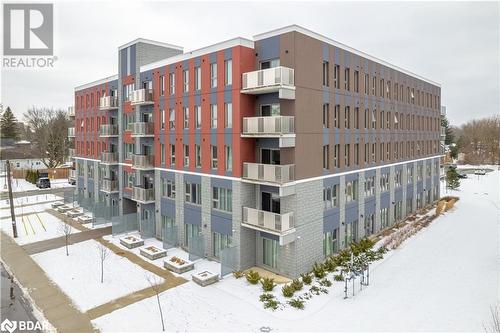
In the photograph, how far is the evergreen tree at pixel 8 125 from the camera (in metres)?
88.1

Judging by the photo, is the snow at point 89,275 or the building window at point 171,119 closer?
the snow at point 89,275

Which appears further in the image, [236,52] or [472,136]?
[472,136]

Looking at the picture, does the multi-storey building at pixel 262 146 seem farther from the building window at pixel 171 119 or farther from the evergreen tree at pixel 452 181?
→ the evergreen tree at pixel 452 181

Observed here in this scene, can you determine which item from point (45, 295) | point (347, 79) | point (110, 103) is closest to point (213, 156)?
point (347, 79)

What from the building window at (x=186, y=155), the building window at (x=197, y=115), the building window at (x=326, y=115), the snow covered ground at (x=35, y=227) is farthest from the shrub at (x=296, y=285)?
the snow covered ground at (x=35, y=227)

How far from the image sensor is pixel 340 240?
84.6ft

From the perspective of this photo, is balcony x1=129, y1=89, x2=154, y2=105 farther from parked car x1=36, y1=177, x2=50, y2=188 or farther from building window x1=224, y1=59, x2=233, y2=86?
parked car x1=36, y1=177, x2=50, y2=188

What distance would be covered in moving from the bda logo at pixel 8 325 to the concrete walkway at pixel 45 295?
4.28 feet

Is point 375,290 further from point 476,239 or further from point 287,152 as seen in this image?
point 476,239

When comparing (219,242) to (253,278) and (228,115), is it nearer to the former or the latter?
(253,278)

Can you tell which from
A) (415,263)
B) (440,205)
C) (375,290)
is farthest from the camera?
(440,205)

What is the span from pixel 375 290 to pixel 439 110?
1455 inches

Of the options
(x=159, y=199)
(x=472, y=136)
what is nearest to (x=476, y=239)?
(x=159, y=199)

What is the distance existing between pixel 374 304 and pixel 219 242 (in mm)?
11060
